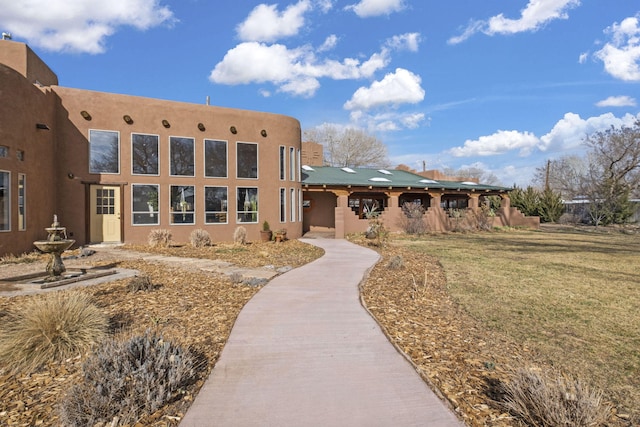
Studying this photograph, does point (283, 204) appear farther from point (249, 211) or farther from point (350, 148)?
point (350, 148)

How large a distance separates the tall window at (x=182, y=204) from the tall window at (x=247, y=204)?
2059mm

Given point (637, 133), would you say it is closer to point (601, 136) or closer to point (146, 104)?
point (601, 136)

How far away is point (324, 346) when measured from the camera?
13.7 ft

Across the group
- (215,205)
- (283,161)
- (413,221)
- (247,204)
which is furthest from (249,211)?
(413,221)

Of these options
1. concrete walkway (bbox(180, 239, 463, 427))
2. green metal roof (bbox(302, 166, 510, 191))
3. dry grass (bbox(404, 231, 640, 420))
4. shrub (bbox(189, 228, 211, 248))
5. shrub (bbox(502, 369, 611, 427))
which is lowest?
dry grass (bbox(404, 231, 640, 420))

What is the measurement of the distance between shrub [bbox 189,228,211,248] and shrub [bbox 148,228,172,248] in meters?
0.89

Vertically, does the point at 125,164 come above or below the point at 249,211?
→ above

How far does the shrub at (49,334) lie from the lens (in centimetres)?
372

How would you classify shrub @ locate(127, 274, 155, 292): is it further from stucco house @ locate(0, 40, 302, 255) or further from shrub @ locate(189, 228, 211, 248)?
shrub @ locate(189, 228, 211, 248)

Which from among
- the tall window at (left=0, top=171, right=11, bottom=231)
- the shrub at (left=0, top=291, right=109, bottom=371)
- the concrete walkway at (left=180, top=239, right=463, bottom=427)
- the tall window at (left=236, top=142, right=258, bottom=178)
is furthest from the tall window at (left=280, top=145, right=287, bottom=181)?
the shrub at (left=0, top=291, right=109, bottom=371)

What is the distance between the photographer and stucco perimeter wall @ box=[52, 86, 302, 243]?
1340 cm

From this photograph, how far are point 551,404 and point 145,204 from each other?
49.2 feet

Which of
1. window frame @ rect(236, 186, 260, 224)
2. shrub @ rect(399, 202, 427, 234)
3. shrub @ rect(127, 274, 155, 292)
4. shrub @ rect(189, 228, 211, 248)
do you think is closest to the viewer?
shrub @ rect(127, 274, 155, 292)

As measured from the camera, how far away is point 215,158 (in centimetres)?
1588
